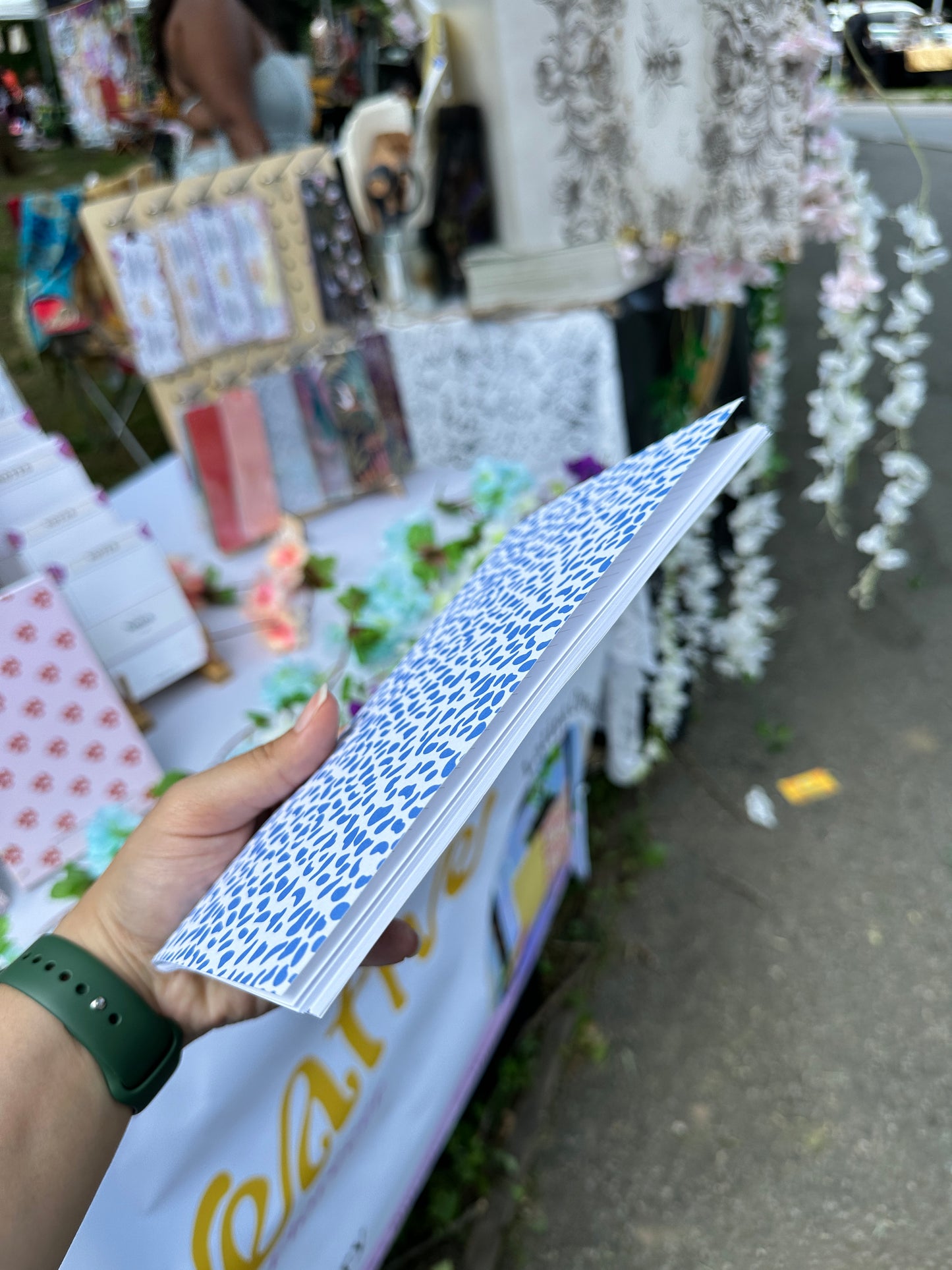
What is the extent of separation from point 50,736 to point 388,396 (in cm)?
91

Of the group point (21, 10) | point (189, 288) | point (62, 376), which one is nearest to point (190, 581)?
point (189, 288)

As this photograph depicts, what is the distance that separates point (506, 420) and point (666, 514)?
1215mm

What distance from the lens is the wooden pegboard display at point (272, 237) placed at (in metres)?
1.40

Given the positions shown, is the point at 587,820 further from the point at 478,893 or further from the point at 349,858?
the point at 349,858

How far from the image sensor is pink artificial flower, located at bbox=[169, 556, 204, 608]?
1348 mm

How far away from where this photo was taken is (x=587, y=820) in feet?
6.70

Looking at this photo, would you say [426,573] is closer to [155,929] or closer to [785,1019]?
[155,929]

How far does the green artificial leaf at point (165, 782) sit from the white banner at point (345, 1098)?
312 mm

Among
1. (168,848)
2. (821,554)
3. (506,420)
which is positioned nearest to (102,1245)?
(168,848)

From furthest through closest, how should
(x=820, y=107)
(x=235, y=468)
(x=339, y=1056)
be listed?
(x=235, y=468)
(x=820, y=107)
(x=339, y=1056)

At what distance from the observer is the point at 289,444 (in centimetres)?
149

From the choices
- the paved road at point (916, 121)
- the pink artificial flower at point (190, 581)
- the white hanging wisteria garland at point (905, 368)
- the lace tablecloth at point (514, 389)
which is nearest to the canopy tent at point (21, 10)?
the lace tablecloth at point (514, 389)

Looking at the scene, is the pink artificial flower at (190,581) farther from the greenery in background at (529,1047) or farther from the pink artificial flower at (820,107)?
the pink artificial flower at (820,107)

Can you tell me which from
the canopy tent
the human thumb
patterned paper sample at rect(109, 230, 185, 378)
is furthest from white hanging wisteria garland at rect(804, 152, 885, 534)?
the canopy tent
